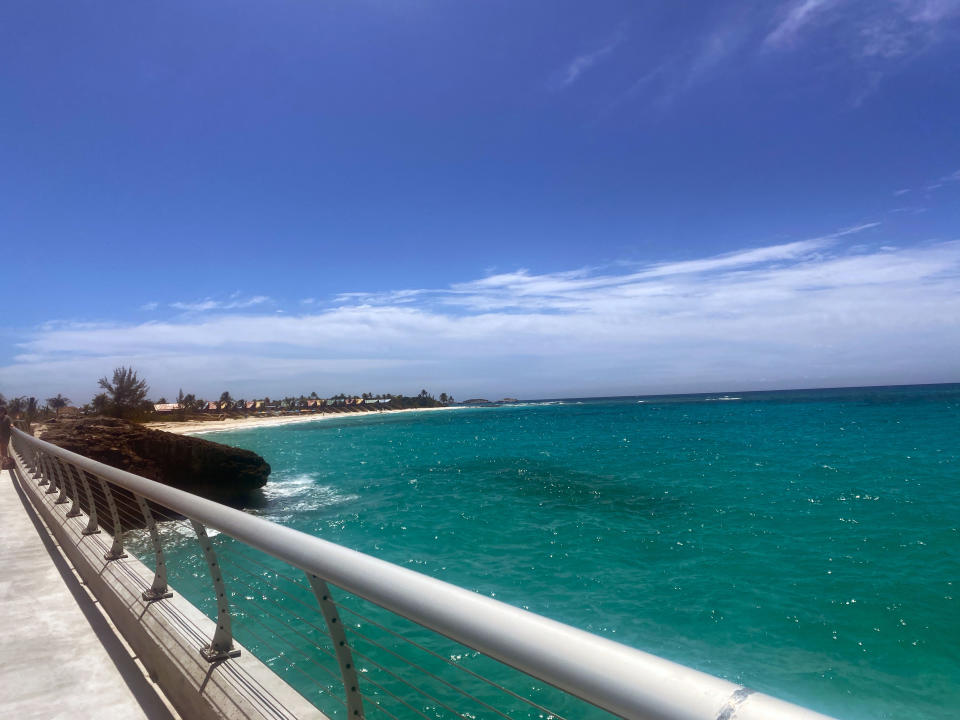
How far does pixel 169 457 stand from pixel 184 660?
42.4ft

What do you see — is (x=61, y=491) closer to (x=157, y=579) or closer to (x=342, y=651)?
(x=157, y=579)

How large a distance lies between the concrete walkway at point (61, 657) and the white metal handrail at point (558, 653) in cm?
213

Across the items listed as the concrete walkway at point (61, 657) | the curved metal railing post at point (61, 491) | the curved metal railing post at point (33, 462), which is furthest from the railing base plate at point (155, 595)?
the curved metal railing post at point (33, 462)

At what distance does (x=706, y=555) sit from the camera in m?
10.8

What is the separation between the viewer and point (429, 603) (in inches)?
52.9

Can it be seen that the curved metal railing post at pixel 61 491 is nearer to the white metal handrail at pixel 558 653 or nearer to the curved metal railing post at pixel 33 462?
the curved metal railing post at pixel 33 462

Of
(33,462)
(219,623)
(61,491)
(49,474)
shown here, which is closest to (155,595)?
(219,623)

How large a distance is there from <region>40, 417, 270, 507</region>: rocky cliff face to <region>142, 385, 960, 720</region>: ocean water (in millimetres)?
1107

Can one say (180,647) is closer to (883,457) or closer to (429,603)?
(429,603)

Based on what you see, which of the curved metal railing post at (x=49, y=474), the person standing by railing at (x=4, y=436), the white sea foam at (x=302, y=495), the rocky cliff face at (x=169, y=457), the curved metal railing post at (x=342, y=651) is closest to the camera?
the curved metal railing post at (x=342, y=651)

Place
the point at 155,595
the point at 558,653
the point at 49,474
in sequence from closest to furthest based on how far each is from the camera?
the point at 558,653, the point at 155,595, the point at 49,474

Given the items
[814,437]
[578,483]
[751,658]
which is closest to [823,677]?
[751,658]

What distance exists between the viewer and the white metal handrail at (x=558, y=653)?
2.84 feet

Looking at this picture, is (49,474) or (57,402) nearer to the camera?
(49,474)
